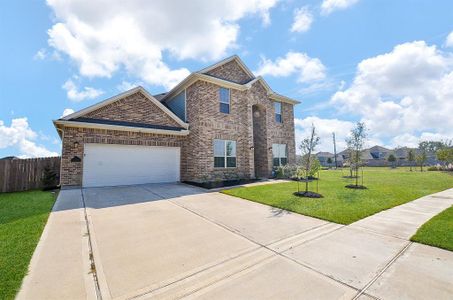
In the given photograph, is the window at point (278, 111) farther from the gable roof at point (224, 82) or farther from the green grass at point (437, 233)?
the green grass at point (437, 233)

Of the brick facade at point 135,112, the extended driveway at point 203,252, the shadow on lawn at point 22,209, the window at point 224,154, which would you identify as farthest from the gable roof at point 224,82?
the shadow on lawn at point 22,209

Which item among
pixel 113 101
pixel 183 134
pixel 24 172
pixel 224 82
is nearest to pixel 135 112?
pixel 113 101

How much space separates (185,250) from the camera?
12.8 ft

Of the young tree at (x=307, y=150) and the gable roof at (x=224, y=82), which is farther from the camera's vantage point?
the gable roof at (x=224, y=82)

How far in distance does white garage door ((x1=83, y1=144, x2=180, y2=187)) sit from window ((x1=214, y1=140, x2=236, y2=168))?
2.51 m

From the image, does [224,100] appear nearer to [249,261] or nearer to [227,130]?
[227,130]

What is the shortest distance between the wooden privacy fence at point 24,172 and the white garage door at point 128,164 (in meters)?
2.56

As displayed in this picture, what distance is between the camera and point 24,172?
11281 millimetres

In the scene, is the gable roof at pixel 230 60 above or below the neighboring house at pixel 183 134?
above

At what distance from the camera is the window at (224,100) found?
14.4 meters

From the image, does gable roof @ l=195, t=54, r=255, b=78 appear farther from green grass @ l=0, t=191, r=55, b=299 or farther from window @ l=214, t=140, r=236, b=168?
green grass @ l=0, t=191, r=55, b=299

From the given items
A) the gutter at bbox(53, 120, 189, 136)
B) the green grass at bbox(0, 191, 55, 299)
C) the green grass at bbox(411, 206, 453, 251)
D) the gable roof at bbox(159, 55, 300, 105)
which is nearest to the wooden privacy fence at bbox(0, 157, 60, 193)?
the gutter at bbox(53, 120, 189, 136)

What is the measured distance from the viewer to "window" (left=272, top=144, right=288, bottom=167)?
1694 cm

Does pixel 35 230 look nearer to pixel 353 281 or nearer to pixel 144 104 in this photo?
pixel 353 281
